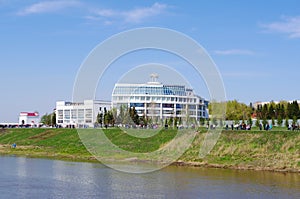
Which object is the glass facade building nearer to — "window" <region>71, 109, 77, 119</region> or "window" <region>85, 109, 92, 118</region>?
"window" <region>85, 109, 92, 118</region>

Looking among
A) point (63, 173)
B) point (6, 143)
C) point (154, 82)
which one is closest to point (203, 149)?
point (63, 173)

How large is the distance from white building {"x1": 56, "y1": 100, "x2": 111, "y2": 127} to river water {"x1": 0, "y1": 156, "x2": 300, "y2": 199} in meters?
78.7

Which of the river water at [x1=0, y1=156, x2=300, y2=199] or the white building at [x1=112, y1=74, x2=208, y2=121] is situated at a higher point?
the white building at [x1=112, y1=74, x2=208, y2=121]

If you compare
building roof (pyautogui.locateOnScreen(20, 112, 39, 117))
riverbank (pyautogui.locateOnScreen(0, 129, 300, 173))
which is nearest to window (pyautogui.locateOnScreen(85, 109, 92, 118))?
building roof (pyautogui.locateOnScreen(20, 112, 39, 117))

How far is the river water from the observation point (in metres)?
28.5

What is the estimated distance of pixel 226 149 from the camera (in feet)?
155

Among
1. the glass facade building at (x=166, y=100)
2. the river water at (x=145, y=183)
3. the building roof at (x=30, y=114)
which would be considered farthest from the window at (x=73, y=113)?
the river water at (x=145, y=183)

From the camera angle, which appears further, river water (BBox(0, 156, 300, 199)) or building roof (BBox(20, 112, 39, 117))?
building roof (BBox(20, 112, 39, 117))

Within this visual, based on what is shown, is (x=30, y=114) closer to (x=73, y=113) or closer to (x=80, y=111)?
(x=73, y=113)

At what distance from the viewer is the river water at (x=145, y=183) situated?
93.5 feet

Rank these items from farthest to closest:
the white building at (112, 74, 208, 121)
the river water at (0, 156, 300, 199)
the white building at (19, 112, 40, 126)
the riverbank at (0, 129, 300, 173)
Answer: the white building at (19, 112, 40, 126) < the white building at (112, 74, 208, 121) < the riverbank at (0, 129, 300, 173) < the river water at (0, 156, 300, 199)

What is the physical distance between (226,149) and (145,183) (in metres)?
16.4

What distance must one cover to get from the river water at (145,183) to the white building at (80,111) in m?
78.7

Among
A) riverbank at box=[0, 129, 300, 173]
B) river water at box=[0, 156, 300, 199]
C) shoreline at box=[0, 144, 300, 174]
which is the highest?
riverbank at box=[0, 129, 300, 173]
